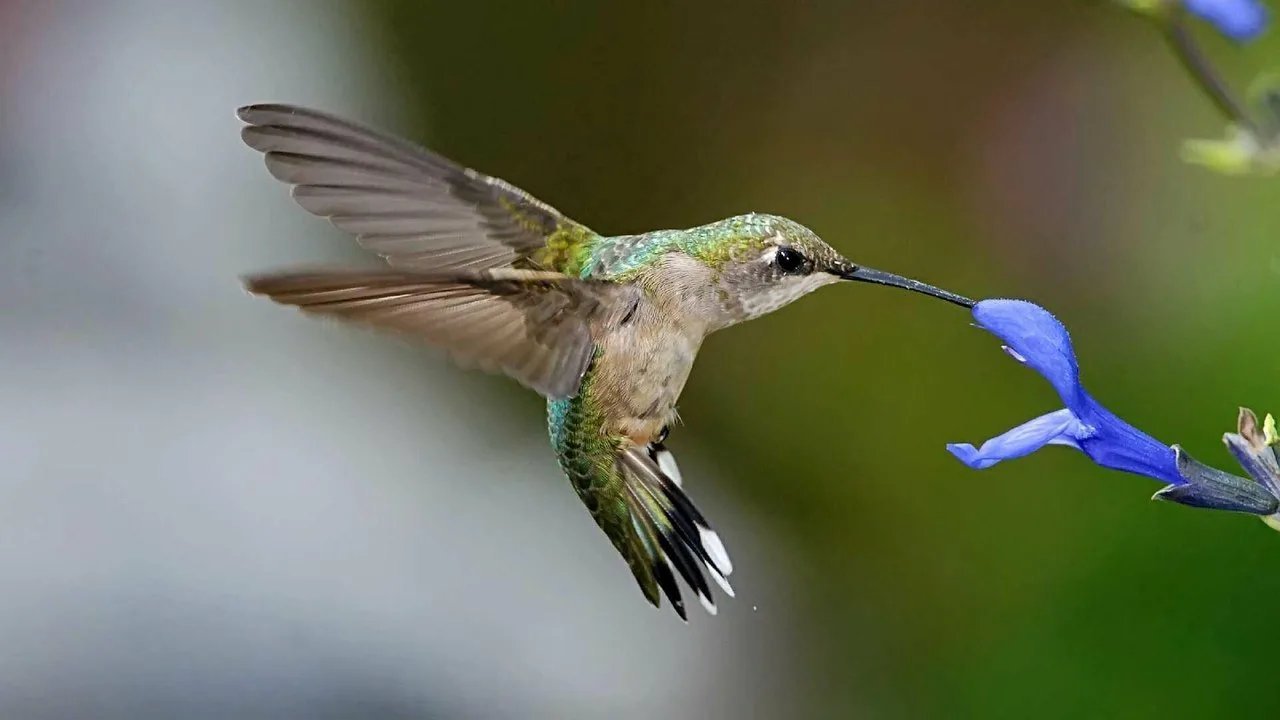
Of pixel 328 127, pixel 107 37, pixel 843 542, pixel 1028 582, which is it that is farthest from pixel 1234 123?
pixel 107 37

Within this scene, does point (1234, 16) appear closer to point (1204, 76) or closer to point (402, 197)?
point (1204, 76)

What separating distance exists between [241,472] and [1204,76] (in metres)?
2.16

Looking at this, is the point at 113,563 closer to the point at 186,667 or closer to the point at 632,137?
the point at 186,667

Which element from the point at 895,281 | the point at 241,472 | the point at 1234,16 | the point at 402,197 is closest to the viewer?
the point at 1234,16

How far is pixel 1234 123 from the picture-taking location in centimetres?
83

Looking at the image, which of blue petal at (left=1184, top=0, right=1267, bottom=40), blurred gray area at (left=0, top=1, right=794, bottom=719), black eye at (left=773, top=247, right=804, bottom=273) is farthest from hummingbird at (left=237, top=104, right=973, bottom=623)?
blurred gray area at (left=0, top=1, right=794, bottom=719)

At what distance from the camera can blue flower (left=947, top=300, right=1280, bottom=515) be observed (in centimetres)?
86

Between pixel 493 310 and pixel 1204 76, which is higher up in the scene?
pixel 493 310

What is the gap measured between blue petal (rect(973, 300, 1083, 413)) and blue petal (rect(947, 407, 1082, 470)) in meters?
0.02

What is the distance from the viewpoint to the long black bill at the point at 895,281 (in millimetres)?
907

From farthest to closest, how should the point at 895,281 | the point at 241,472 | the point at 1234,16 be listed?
1. the point at 241,472
2. the point at 895,281
3. the point at 1234,16

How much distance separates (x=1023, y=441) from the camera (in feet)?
2.67

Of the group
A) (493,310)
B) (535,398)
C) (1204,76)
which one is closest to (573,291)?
(493,310)

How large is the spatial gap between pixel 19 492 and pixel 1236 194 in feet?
7.38
